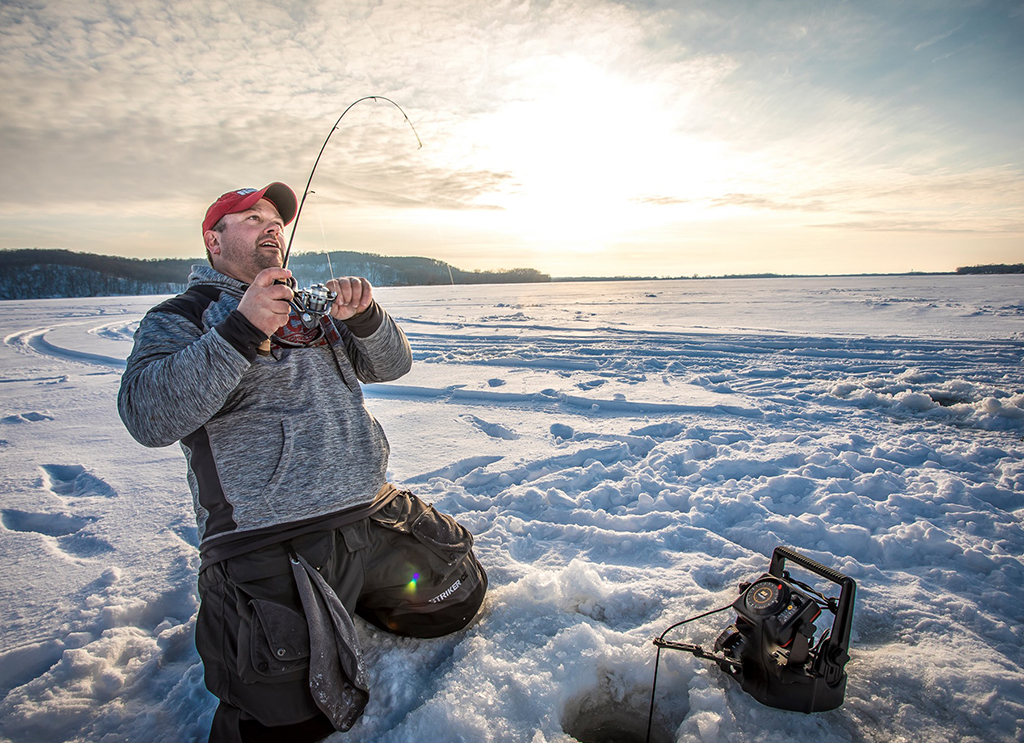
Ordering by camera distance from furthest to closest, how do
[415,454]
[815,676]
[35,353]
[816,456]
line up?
[35,353], [415,454], [816,456], [815,676]

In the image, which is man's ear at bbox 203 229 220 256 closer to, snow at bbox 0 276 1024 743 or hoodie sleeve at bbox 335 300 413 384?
hoodie sleeve at bbox 335 300 413 384

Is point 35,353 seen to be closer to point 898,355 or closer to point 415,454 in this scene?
point 415,454

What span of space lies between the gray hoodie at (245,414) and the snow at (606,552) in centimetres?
71

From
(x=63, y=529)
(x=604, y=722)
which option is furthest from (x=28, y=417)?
(x=604, y=722)

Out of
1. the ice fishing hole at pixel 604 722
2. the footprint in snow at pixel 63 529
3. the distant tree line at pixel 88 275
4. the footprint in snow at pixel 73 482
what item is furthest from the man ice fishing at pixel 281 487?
the distant tree line at pixel 88 275

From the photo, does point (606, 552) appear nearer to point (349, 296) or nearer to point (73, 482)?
point (349, 296)

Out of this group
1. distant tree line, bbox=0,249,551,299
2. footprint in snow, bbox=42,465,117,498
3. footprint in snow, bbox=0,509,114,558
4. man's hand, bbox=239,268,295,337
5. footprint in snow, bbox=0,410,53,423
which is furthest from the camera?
distant tree line, bbox=0,249,551,299

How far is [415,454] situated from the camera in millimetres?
4008

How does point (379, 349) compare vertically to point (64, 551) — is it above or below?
above

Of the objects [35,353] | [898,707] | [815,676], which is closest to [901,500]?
[898,707]

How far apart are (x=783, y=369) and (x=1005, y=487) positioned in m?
3.65

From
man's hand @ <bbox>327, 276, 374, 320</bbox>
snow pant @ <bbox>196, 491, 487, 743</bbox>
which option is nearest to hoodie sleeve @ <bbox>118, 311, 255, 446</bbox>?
man's hand @ <bbox>327, 276, 374, 320</bbox>

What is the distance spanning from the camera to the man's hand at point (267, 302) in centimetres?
163

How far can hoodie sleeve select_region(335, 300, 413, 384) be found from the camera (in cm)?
209
